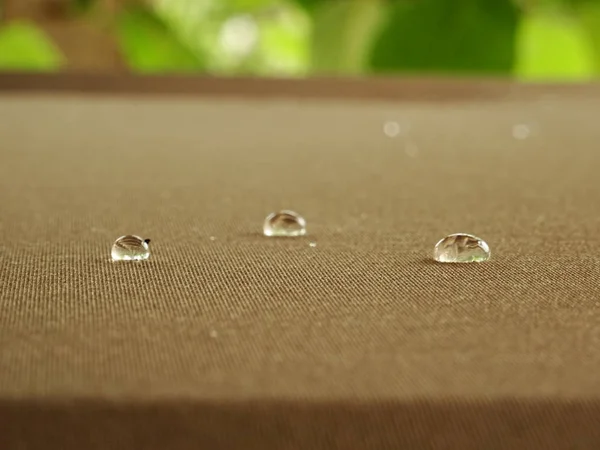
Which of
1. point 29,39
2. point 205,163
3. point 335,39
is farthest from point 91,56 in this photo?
point 205,163

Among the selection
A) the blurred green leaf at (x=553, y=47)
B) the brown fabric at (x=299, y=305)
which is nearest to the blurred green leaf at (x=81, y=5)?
the blurred green leaf at (x=553, y=47)

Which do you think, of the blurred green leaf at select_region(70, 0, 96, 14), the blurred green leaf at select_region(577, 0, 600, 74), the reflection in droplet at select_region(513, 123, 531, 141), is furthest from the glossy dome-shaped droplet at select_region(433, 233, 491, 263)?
the blurred green leaf at select_region(70, 0, 96, 14)

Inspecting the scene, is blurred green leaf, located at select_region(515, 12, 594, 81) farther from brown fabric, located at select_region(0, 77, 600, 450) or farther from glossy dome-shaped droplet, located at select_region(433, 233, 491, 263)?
glossy dome-shaped droplet, located at select_region(433, 233, 491, 263)

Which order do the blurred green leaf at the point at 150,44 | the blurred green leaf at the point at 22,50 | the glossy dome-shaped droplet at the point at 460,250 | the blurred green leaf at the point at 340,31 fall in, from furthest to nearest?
the blurred green leaf at the point at 150,44
the blurred green leaf at the point at 340,31
the blurred green leaf at the point at 22,50
the glossy dome-shaped droplet at the point at 460,250

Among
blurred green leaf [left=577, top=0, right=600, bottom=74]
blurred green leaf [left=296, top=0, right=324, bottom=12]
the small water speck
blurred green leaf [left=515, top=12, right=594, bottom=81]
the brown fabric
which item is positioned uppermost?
blurred green leaf [left=296, top=0, right=324, bottom=12]

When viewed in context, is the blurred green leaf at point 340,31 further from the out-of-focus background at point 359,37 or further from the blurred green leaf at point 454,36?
the blurred green leaf at point 454,36

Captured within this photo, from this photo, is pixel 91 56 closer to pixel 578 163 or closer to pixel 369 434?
pixel 578 163
